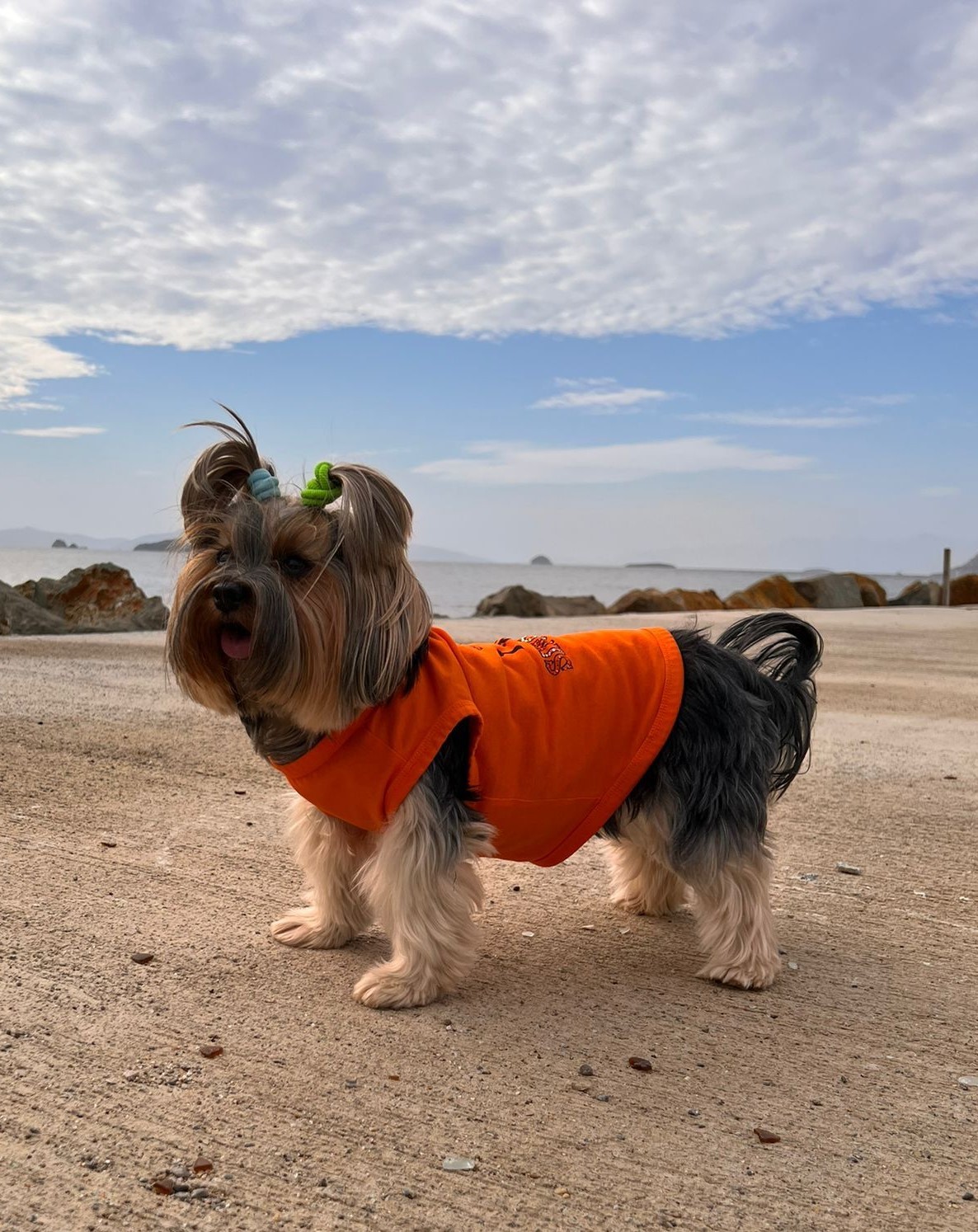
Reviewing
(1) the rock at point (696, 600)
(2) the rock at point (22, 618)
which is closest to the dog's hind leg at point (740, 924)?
(2) the rock at point (22, 618)

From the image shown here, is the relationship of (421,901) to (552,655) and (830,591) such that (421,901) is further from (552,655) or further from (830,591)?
(830,591)

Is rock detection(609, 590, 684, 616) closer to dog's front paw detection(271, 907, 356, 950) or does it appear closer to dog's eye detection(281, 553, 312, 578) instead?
dog's front paw detection(271, 907, 356, 950)

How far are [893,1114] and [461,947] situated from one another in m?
1.53

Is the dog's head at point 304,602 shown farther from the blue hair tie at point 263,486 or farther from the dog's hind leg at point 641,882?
the dog's hind leg at point 641,882

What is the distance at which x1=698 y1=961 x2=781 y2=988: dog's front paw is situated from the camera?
4.14 m

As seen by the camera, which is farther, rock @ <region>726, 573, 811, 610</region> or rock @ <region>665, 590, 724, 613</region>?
rock @ <region>726, 573, 811, 610</region>

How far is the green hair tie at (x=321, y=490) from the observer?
12.3 ft

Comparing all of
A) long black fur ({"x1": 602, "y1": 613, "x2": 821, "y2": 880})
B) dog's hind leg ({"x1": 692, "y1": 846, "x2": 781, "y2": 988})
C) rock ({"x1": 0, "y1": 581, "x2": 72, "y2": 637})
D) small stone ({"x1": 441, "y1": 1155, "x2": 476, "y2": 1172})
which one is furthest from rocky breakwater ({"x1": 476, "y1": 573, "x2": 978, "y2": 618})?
small stone ({"x1": 441, "y1": 1155, "x2": 476, "y2": 1172})

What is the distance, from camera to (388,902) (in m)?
3.98

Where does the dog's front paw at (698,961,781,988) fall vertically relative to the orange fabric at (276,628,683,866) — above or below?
below

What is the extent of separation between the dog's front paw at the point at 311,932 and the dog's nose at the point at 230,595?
148cm

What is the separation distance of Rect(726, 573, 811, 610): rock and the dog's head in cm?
2971

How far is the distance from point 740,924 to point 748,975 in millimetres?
192

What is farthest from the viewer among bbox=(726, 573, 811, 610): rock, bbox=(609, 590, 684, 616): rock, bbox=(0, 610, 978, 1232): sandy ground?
bbox=(726, 573, 811, 610): rock
